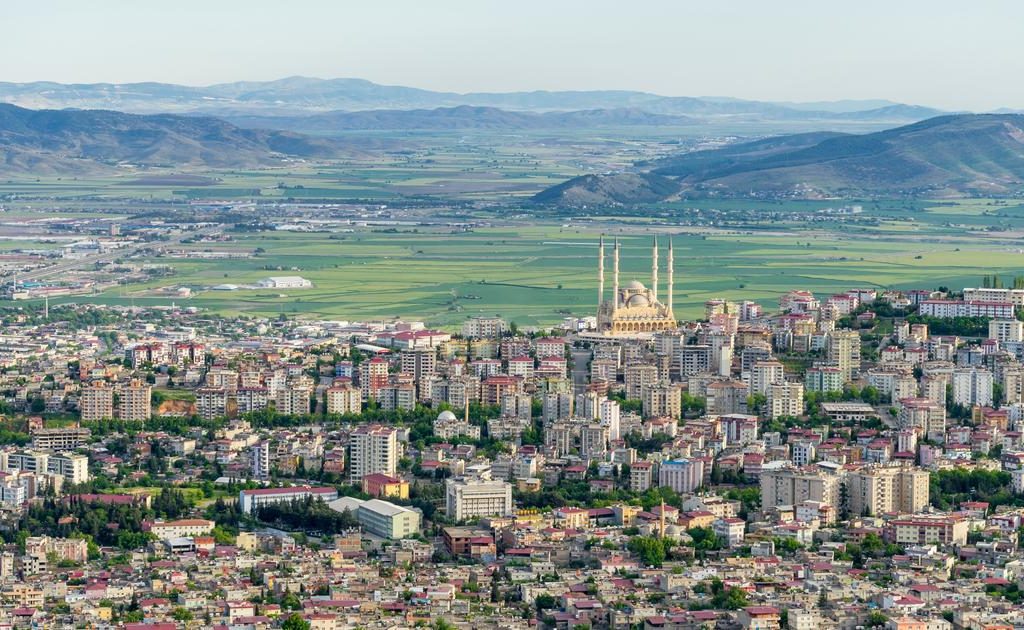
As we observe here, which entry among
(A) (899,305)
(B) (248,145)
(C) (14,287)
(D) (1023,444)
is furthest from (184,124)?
(D) (1023,444)

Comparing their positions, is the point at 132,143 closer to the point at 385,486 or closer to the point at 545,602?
the point at 385,486

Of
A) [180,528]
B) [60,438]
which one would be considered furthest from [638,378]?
[180,528]

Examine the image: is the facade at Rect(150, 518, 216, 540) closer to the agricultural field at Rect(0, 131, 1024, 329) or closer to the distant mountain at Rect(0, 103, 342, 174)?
the agricultural field at Rect(0, 131, 1024, 329)

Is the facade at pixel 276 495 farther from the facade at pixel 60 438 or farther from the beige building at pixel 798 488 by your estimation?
the beige building at pixel 798 488

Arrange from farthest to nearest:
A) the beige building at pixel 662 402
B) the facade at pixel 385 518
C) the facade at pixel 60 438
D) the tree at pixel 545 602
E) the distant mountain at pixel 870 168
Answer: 1. the distant mountain at pixel 870 168
2. the beige building at pixel 662 402
3. the facade at pixel 60 438
4. the facade at pixel 385 518
5. the tree at pixel 545 602

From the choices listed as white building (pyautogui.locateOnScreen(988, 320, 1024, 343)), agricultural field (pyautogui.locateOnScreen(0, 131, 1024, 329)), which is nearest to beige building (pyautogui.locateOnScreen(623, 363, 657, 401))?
white building (pyautogui.locateOnScreen(988, 320, 1024, 343))

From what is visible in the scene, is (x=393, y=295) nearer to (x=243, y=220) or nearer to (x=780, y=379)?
(x=780, y=379)

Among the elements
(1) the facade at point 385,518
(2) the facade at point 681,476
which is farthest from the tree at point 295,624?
(2) the facade at point 681,476
